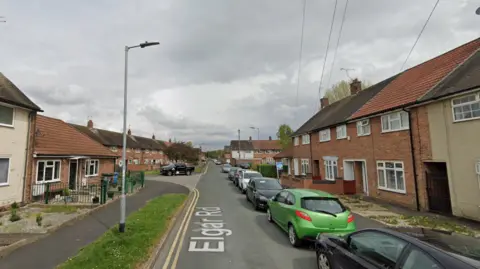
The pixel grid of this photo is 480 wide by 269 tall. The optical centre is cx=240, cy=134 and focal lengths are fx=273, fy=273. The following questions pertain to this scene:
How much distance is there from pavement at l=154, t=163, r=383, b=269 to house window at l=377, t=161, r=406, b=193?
177 inches

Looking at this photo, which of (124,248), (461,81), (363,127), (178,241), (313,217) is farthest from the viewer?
(363,127)

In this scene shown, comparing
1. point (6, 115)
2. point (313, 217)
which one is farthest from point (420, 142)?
point (6, 115)

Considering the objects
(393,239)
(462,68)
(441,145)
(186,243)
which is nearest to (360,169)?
(441,145)

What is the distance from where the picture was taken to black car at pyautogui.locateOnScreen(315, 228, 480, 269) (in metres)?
3.19

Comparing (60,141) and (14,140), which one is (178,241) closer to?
(14,140)

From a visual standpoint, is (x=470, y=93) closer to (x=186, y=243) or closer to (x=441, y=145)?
(x=441, y=145)

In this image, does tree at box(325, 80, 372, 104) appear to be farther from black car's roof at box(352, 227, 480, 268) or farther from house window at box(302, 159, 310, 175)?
black car's roof at box(352, 227, 480, 268)

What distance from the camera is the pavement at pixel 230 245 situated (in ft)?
20.3

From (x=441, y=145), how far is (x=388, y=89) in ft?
24.6

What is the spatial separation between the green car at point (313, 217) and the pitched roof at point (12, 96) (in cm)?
1336

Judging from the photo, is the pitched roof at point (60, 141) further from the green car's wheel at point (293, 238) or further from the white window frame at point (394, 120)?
the white window frame at point (394, 120)

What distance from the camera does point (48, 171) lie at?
1675cm

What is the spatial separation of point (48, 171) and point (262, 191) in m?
13.3

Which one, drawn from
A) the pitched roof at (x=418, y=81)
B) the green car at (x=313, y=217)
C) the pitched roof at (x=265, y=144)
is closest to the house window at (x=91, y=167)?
the green car at (x=313, y=217)
